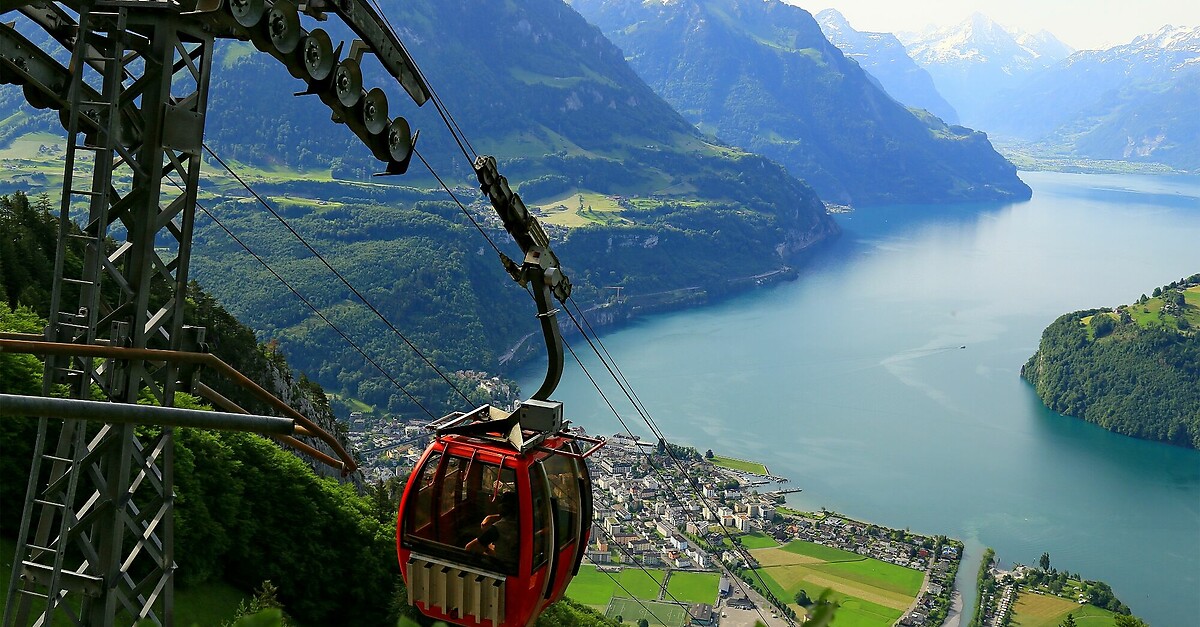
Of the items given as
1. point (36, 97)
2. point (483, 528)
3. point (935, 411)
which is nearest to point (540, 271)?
point (483, 528)

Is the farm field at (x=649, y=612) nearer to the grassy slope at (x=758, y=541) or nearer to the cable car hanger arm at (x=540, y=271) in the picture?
the grassy slope at (x=758, y=541)

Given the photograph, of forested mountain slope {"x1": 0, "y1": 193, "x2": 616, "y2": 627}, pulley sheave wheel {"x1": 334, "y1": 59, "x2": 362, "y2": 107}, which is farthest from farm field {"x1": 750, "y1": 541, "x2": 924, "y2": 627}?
pulley sheave wheel {"x1": 334, "y1": 59, "x2": 362, "y2": 107}

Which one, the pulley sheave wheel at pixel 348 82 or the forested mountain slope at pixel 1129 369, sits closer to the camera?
the pulley sheave wheel at pixel 348 82

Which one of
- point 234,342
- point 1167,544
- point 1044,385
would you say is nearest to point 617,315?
point 1044,385

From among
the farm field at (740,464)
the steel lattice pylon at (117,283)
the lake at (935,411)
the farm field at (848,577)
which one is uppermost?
the steel lattice pylon at (117,283)

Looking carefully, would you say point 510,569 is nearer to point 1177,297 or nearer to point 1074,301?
point 1177,297

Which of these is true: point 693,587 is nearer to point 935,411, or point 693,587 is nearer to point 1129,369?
point 935,411

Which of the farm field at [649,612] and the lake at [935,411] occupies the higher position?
the lake at [935,411]

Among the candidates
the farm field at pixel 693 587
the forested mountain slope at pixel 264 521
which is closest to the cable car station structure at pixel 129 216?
the forested mountain slope at pixel 264 521

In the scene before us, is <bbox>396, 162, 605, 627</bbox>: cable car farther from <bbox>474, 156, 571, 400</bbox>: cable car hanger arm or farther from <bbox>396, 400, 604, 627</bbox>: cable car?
<bbox>474, 156, 571, 400</bbox>: cable car hanger arm
